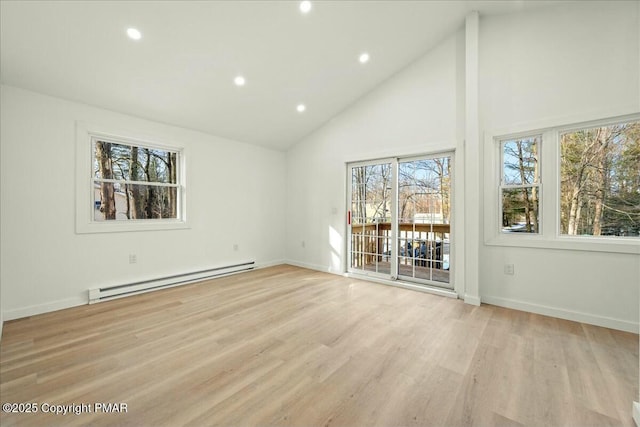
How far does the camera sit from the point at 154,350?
2217 mm

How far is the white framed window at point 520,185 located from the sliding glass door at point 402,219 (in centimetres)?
64

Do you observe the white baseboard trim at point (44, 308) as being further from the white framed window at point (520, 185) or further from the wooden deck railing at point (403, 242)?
the white framed window at point (520, 185)

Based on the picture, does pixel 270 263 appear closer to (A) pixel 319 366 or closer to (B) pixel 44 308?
(B) pixel 44 308

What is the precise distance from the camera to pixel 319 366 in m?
1.99

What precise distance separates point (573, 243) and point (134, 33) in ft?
16.5

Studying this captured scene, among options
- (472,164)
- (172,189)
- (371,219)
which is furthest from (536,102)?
(172,189)

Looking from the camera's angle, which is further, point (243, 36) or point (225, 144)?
point (225, 144)

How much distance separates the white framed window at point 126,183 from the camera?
3316mm

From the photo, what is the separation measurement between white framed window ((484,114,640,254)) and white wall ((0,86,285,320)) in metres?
4.33

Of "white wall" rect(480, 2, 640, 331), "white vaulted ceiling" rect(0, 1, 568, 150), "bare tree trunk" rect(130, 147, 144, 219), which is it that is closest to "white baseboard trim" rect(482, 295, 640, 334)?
"white wall" rect(480, 2, 640, 331)

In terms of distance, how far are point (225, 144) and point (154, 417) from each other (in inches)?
166

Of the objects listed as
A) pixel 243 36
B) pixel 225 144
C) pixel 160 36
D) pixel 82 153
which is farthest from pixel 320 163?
pixel 82 153

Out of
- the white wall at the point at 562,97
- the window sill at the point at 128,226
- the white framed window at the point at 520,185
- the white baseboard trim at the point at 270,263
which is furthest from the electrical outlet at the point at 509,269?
the window sill at the point at 128,226

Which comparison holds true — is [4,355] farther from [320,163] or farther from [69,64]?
[320,163]
